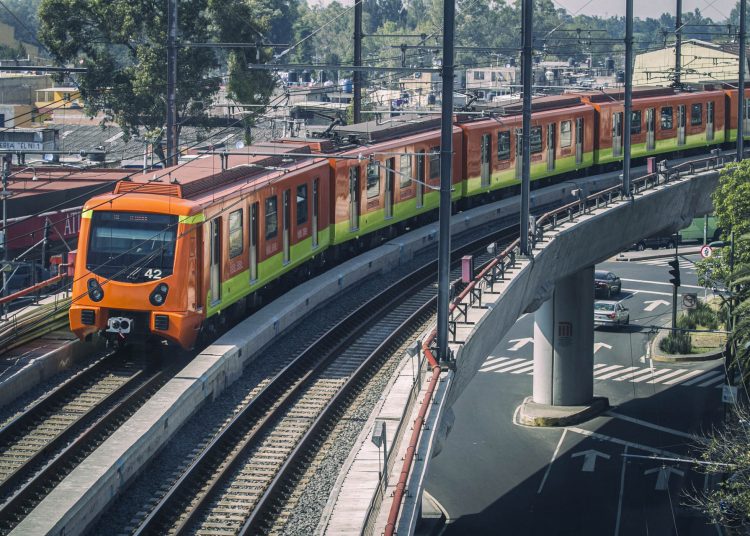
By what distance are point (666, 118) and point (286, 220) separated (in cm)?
2566

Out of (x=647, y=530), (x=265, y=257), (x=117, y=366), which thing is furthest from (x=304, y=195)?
(x=647, y=530)

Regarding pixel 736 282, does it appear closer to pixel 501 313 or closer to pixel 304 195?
pixel 501 313

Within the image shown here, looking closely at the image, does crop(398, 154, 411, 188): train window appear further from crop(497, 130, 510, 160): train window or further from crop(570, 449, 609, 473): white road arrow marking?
crop(570, 449, 609, 473): white road arrow marking

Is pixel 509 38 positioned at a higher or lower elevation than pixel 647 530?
higher

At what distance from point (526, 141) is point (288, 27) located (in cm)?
10156

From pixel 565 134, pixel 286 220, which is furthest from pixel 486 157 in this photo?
pixel 286 220

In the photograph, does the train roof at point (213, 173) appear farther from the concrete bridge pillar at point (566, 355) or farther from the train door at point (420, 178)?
the concrete bridge pillar at point (566, 355)

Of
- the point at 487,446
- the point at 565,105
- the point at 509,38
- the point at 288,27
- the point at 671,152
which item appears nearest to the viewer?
the point at 487,446

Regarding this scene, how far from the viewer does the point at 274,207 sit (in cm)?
2616

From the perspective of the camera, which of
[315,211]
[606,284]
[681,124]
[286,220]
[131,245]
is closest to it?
[131,245]

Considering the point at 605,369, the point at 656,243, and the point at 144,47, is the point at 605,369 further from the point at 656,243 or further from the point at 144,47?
the point at 656,243

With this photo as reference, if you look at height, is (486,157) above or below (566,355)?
above

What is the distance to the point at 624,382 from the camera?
46.4 m

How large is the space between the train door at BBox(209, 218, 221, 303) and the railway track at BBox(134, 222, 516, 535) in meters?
1.84
